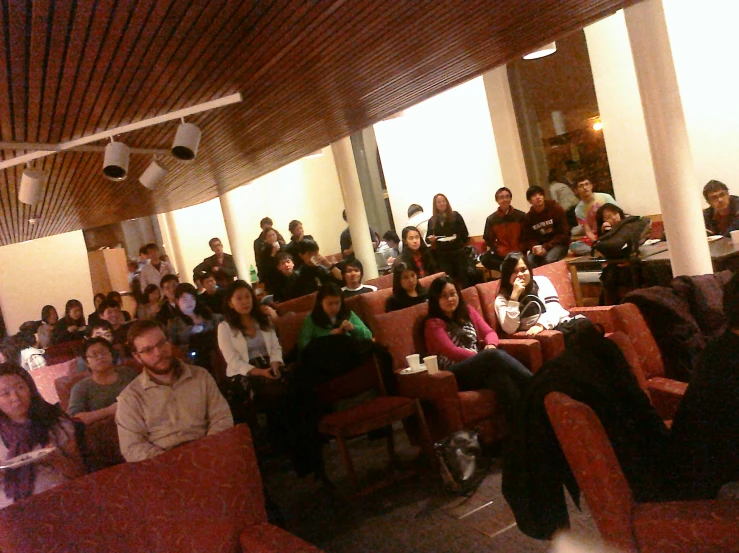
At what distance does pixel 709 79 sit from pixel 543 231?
221 cm

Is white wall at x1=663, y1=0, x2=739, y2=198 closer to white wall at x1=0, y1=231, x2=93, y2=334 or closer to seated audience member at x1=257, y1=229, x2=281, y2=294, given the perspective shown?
seated audience member at x1=257, y1=229, x2=281, y2=294

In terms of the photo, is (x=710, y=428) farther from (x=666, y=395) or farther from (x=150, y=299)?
(x=150, y=299)

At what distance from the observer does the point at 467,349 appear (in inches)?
174

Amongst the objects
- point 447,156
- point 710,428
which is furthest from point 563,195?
point 710,428

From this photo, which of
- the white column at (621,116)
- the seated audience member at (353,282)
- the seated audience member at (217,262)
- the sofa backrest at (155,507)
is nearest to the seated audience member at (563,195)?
the white column at (621,116)

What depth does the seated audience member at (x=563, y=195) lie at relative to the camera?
877 cm

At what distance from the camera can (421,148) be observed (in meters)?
11.0

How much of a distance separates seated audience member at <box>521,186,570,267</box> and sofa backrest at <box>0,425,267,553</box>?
4.70 meters

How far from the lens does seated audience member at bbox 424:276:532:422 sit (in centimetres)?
399

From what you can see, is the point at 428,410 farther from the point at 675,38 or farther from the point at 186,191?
the point at 186,191

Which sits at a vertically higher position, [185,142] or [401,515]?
[185,142]

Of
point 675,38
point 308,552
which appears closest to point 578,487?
point 308,552

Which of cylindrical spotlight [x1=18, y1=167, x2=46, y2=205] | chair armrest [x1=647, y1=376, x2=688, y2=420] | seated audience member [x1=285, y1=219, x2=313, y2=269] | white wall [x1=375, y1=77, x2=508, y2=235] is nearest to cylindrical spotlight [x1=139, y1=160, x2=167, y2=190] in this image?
cylindrical spotlight [x1=18, y1=167, x2=46, y2=205]

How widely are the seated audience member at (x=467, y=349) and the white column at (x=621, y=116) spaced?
3833 millimetres
